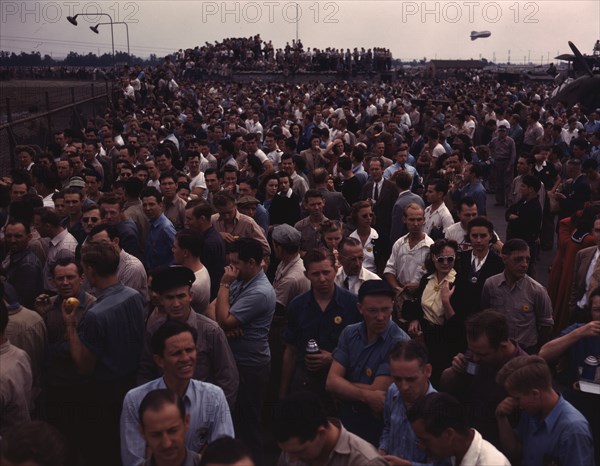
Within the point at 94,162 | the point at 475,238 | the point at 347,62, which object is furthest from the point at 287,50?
the point at 475,238

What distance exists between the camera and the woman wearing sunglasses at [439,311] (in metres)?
5.25

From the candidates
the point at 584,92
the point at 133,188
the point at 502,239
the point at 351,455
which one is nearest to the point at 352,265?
the point at 351,455

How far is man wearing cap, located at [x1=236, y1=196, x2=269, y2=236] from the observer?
24.9ft

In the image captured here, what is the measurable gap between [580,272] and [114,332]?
422 cm

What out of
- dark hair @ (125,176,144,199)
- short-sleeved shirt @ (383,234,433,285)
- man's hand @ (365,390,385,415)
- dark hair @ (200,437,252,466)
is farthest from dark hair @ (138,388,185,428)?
dark hair @ (125,176,144,199)

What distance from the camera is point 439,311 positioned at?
5281 millimetres

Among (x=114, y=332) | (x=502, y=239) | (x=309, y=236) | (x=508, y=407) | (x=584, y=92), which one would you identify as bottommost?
(x=502, y=239)

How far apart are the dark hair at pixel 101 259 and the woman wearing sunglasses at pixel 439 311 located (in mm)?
2329

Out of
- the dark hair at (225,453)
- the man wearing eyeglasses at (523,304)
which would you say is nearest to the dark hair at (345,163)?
the man wearing eyeglasses at (523,304)

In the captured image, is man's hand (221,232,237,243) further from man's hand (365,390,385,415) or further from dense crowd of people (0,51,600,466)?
man's hand (365,390,385,415)

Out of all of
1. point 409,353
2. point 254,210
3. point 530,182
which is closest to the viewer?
point 409,353

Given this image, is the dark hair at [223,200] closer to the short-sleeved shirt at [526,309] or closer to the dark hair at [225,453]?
the short-sleeved shirt at [526,309]

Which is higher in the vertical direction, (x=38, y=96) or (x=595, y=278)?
(x=38, y=96)

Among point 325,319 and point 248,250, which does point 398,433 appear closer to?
point 325,319
